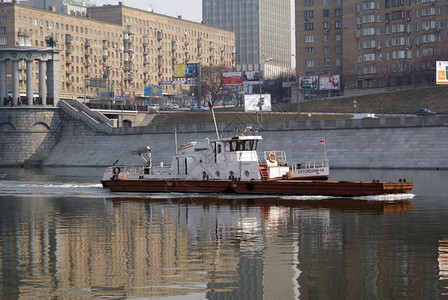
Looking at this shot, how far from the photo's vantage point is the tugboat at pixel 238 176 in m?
61.4

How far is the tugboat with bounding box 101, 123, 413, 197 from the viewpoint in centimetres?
6143

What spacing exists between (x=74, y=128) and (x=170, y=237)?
95516 mm

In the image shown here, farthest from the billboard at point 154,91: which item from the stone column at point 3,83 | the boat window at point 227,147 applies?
the boat window at point 227,147

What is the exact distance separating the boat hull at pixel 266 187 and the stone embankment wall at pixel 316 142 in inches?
1409

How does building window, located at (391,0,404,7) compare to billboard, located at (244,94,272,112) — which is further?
building window, located at (391,0,404,7)

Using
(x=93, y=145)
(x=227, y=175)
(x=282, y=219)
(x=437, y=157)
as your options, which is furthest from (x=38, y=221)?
(x=93, y=145)

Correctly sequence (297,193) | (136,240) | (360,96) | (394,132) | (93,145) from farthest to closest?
1. (360,96)
2. (93,145)
3. (394,132)
4. (297,193)
5. (136,240)

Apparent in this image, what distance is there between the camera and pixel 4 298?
95.3ft

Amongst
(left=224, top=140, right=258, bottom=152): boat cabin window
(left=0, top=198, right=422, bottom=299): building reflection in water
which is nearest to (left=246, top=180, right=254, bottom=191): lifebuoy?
(left=224, top=140, right=258, bottom=152): boat cabin window

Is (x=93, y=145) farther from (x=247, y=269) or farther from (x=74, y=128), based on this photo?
(x=247, y=269)

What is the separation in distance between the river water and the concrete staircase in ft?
235

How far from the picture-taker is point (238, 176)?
219 ft

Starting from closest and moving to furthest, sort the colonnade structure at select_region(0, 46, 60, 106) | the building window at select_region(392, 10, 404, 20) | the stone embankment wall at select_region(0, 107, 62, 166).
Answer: the colonnade structure at select_region(0, 46, 60, 106), the stone embankment wall at select_region(0, 107, 62, 166), the building window at select_region(392, 10, 404, 20)

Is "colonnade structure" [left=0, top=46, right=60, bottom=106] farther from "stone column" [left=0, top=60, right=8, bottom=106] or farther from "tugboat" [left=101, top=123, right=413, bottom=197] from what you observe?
"tugboat" [left=101, top=123, right=413, bottom=197]
